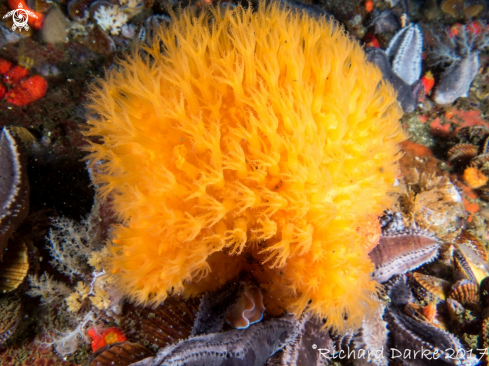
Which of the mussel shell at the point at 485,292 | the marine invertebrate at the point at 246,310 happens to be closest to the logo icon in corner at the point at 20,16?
the marine invertebrate at the point at 246,310

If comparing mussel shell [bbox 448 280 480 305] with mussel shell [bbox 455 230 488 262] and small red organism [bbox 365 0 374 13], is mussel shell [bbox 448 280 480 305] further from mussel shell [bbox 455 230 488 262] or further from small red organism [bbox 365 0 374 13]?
small red organism [bbox 365 0 374 13]

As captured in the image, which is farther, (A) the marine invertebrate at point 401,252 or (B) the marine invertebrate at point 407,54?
(B) the marine invertebrate at point 407,54

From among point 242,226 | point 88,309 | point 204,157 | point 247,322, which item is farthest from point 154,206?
point 88,309

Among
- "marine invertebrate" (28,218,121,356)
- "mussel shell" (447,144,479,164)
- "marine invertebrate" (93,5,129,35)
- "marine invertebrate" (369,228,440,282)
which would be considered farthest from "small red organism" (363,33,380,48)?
"marine invertebrate" (28,218,121,356)

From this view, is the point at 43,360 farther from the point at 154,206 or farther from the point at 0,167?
the point at 154,206

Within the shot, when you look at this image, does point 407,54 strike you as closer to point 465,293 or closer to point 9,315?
point 465,293

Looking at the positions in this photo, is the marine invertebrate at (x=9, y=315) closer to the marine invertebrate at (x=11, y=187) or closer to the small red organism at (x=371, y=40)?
the marine invertebrate at (x=11, y=187)
